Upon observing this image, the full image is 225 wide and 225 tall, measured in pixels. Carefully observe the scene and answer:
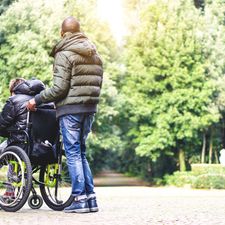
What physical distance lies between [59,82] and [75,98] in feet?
0.70

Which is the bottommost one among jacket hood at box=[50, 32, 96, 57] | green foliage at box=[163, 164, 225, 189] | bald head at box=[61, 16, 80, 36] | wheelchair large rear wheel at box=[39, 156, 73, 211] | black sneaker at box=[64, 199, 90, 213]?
black sneaker at box=[64, 199, 90, 213]

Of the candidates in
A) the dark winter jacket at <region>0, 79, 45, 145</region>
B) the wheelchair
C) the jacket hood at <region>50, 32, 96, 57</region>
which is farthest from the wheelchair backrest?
the jacket hood at <region>50, 32, 96, 57</region>

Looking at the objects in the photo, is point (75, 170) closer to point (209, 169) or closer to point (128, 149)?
point (209, 169)

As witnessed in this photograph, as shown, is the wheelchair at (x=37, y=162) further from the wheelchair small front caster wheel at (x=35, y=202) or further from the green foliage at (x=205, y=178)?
the green foliage at (x=205, y=178)

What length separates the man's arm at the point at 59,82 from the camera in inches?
247

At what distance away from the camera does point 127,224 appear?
16.9ft

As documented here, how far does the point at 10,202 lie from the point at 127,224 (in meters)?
1.64

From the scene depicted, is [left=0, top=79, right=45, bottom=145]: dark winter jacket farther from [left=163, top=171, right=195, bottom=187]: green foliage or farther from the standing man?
[left=163, top=171, right=195, bottom=187]: green foliage

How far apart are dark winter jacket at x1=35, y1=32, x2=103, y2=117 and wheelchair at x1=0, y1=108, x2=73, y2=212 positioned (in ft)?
0.86

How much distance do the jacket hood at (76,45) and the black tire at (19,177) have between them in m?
1.04

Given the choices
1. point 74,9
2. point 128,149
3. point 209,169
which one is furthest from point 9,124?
point 128,149

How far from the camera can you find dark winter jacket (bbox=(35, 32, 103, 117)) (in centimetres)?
628

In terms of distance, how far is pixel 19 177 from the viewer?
252 inches

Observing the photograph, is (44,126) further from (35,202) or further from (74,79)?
(35,202)
